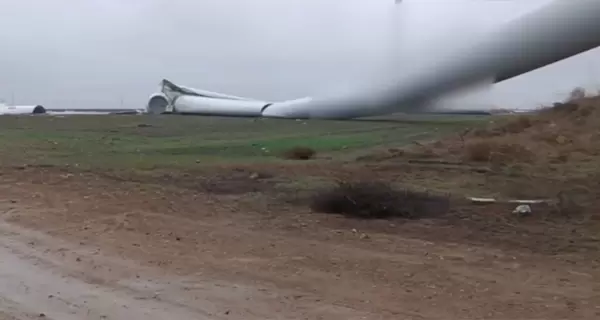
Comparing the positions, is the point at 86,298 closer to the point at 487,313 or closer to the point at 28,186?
the point at 487,313

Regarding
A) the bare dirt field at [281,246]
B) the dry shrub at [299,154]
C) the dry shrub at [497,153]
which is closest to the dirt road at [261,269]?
the bare dirt field at [281,246]

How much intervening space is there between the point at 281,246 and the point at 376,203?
9.29 feet

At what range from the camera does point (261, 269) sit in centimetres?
816

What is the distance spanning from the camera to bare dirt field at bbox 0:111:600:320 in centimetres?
680

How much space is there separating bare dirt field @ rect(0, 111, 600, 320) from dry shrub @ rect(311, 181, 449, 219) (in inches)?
11.0

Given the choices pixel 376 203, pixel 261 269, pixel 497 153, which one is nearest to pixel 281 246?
pixel 261 269

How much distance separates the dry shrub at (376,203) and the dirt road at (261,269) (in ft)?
1.72

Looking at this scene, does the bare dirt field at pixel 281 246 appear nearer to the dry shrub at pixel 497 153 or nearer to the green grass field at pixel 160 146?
the dry shrub at pixel 497 153

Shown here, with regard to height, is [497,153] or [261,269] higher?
[497,153]

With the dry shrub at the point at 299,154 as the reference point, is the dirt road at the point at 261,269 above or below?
below

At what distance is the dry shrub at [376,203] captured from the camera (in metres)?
11.4

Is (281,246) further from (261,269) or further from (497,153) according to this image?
(497,153)

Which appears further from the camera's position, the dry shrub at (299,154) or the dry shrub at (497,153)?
the dry shrub at (299,154)

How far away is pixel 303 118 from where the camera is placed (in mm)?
51594
